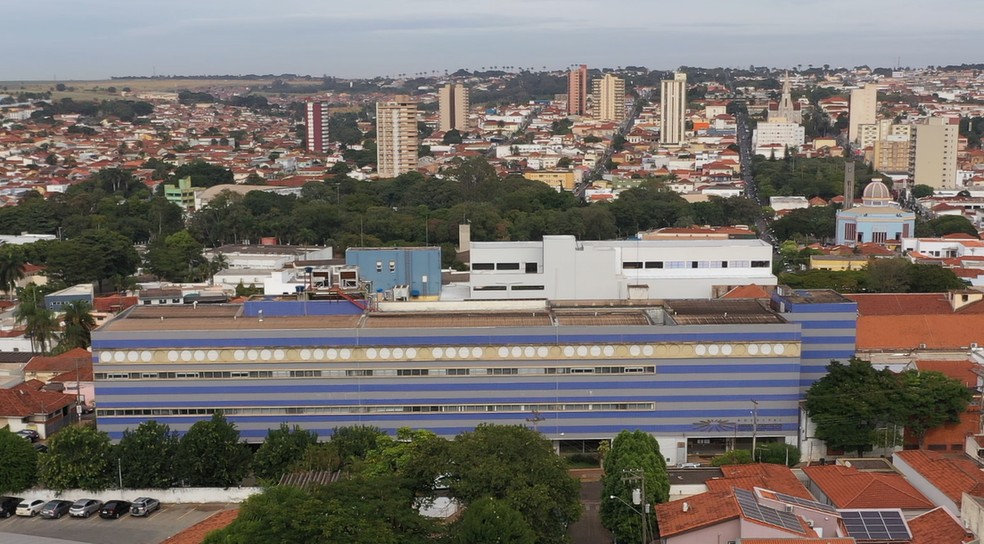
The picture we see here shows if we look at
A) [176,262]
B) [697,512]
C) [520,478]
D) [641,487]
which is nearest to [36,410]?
[520,478]

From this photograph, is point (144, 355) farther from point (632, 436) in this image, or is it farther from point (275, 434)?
point (632, 436)

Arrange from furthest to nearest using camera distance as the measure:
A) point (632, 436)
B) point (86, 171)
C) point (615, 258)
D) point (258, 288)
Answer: point (86, 171), point (258, 288), point (615, 258), point (632, 436)

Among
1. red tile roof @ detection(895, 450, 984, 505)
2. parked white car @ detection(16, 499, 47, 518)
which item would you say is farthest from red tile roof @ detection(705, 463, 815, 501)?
parked white car @ detection(16, 499, 47, 518)

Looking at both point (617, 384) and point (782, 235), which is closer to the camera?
point (617, 384)

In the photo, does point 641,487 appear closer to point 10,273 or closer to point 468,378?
point 468,378

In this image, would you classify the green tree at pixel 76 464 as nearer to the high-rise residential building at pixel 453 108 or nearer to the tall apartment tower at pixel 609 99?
the high-rise residential building at pixel 453 108

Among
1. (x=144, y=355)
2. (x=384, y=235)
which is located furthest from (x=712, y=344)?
(x=384, y=235)
